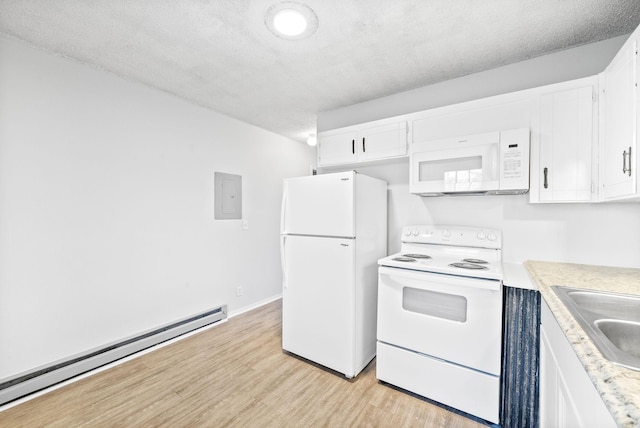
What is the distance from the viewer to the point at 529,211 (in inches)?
83.0

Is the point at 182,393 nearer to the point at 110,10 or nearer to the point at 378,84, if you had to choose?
the point at 110,10

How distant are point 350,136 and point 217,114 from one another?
65.4 inches

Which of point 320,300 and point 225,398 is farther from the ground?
point 320,300

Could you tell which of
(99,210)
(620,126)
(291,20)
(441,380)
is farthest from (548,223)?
(99,210)

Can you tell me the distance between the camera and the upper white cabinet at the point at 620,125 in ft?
4.21

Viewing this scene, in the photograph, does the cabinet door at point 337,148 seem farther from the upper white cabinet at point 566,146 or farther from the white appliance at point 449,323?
the upper white cabinet at point 566,146

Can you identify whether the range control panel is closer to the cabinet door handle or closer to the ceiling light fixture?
the cabinet door handle

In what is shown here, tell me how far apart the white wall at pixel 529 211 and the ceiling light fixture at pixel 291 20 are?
130 centimetres

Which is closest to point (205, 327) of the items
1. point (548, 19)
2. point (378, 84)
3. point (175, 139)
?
point (175, 139)

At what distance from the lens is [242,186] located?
3561mm

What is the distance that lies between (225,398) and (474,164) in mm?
2459

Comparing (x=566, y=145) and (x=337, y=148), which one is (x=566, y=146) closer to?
(x=566, y=145)

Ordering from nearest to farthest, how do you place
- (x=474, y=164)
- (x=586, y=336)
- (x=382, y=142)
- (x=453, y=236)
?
1. (x=586, y=336)
2. (x=474, y=164)
3. (x=453, y=236)
4. (x=382, y=142)

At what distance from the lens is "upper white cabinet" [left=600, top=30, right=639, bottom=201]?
1.28 metres
